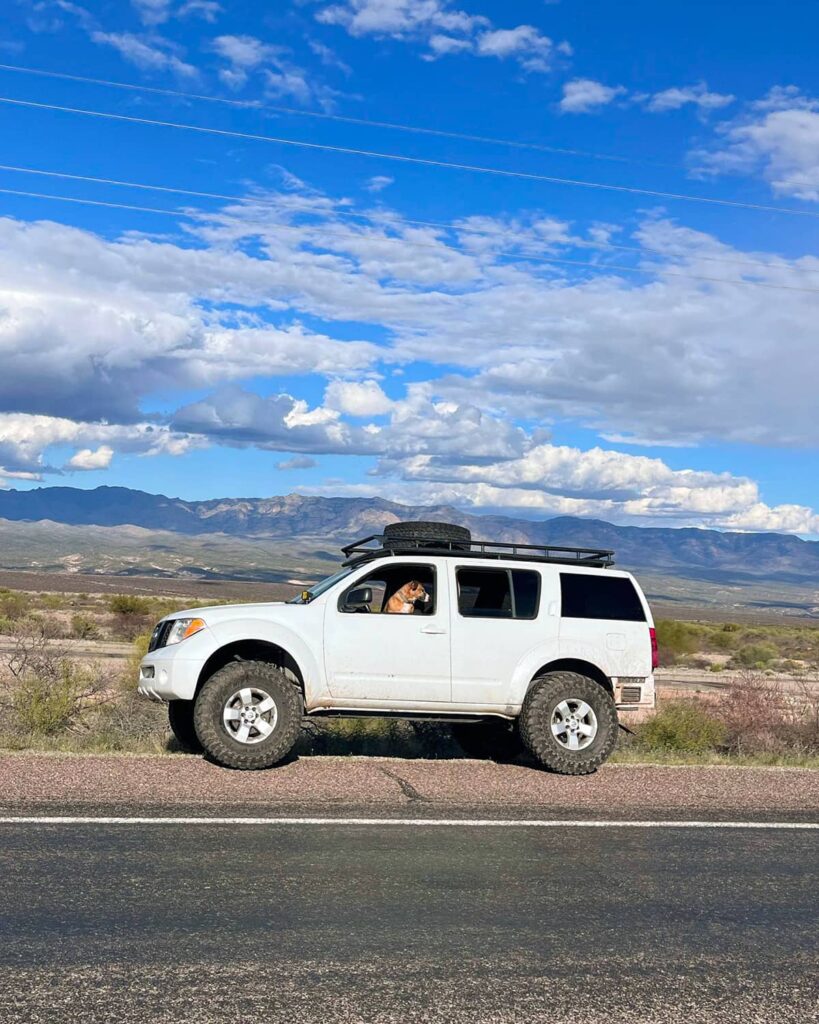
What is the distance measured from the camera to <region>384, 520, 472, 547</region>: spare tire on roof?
10.9 metres

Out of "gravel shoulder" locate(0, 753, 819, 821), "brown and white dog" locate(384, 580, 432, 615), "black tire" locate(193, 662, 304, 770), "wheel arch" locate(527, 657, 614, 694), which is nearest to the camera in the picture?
"gravel shoulder" locate(0, 753, 819, 821)

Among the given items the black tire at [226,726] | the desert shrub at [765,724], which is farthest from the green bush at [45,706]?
the desert shrub at [765,724]

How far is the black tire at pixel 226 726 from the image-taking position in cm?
959

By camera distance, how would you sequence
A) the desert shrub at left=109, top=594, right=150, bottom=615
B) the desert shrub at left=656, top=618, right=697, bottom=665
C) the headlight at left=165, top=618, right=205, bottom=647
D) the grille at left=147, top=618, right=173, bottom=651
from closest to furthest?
the headlight at left=165, top=618, right=205, bottom=647 → the grille at left=147, top=618, right=173, bottom=651 → the desert shrub at left=656, top=618, right=697, bottom=665 → the desert shrub at left=109, top=594, right=150, bottom=615

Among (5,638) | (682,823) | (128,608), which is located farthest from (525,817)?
(128,608)

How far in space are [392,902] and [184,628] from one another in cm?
482

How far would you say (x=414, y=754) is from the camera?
12195 millimetres

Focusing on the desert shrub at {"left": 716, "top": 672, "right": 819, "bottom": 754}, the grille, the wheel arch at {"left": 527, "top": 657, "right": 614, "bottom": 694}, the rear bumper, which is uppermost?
the grille

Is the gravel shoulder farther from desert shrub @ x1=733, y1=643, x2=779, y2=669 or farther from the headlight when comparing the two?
desert shrub @ x1=733, y1=643, x2=779, y2=669

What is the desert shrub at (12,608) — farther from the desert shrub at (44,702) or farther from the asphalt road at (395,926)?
the asphalt road at (395,926)

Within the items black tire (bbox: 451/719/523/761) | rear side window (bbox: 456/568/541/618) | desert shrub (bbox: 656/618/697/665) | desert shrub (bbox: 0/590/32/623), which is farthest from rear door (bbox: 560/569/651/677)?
desert shrub (bbox: 0/590/32/623)

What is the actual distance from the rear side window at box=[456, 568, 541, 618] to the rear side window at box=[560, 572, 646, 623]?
1.04 ft

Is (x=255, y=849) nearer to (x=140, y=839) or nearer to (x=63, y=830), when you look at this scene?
(x=140, y=839)

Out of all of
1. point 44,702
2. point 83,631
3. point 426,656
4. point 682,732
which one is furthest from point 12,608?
point 426,656
